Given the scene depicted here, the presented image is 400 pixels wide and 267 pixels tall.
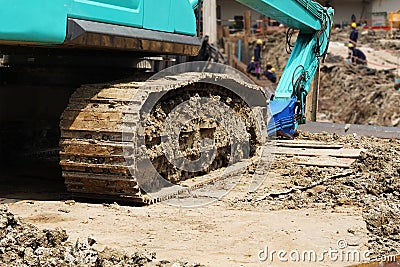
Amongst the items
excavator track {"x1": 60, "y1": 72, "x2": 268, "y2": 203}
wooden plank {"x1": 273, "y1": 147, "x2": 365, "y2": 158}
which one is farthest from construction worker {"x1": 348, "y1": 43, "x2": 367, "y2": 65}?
excavator track {"x1": 60, "y1": 72, "x2": 268, "y2": 203}

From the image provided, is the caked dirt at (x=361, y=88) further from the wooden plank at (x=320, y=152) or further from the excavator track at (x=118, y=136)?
the excavator track at (x=118, y=136)

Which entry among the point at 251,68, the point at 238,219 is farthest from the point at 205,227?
the point at 251,68

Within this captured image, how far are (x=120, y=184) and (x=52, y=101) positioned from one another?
1.93 meters

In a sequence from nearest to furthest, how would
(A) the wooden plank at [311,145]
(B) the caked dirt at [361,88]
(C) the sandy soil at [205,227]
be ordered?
(C) the sandy soil at [205,227] < (A) the wooden plank at [311,145] < (B) the caked dirt at [361,88]

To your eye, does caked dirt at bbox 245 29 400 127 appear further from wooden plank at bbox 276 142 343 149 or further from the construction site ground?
the construction site ground

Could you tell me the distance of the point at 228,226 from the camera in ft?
14.5

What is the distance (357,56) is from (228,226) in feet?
64.2

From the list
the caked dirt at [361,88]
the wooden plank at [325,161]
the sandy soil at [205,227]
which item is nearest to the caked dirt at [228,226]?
the sandy soil at [205,227]

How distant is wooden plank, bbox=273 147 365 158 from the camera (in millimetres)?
7254

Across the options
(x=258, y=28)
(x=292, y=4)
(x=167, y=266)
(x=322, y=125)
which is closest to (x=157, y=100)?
(x=167, y=266)

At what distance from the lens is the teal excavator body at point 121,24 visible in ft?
14.3

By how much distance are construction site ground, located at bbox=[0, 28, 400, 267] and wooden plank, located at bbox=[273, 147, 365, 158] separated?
4.7 inches

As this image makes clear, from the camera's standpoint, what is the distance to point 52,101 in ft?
21.6

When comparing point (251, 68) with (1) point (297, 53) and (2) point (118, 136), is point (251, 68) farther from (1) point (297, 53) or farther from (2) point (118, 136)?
(2) point (118, 136)
